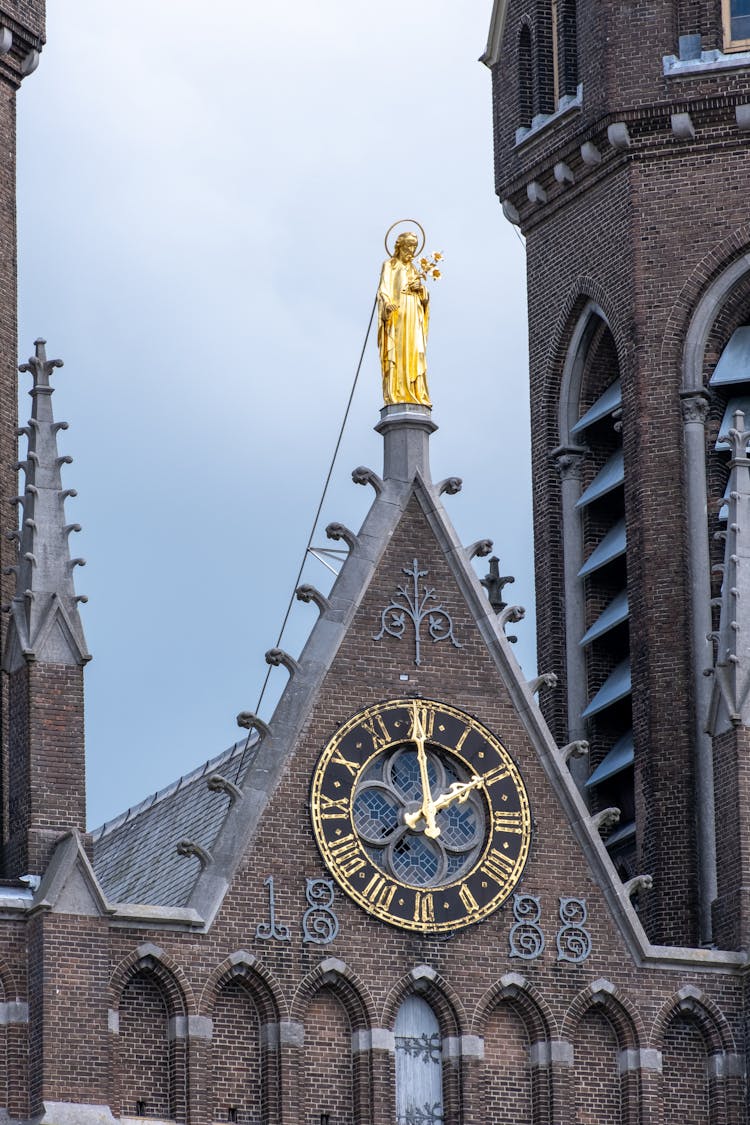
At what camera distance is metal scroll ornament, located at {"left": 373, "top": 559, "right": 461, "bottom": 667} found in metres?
69.4

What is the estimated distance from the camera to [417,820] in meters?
68.2

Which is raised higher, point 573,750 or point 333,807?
point 573,750

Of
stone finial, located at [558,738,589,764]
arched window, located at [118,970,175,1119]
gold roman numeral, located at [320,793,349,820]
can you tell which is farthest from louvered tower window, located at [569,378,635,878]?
arched window, located at [118,970,175,1119]

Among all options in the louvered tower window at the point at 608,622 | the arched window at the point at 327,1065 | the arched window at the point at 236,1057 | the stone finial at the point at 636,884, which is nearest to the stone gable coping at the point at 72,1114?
the arched window at the point at 236,1057

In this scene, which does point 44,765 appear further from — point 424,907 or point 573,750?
point 573,750

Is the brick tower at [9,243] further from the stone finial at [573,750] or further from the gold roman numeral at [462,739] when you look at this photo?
the stone finial at [573,750]

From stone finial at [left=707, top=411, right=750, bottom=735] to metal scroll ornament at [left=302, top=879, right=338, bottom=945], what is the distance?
19.6 ft

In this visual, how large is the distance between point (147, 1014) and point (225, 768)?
9.17m

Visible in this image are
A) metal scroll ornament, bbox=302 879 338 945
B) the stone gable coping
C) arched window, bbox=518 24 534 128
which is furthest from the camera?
arched window, bbox=518 24 534 128

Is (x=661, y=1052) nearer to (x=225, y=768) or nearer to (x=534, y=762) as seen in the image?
(x=534, y=762)

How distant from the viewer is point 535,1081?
68.1m

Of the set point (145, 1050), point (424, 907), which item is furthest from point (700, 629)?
point (145, 1050)

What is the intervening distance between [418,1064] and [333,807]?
11.0 feet

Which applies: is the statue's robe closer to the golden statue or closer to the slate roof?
the golden statue
